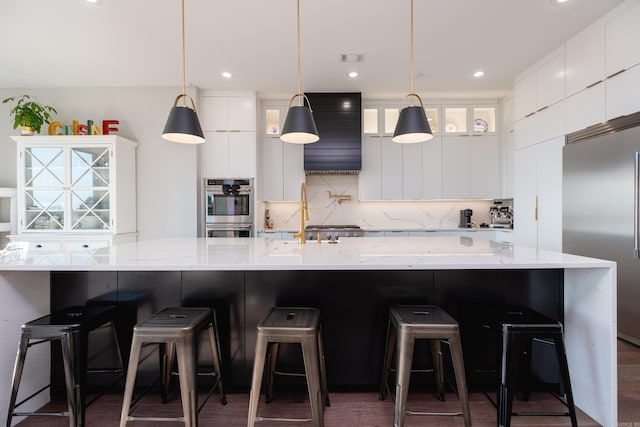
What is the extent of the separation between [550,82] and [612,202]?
1488 mm

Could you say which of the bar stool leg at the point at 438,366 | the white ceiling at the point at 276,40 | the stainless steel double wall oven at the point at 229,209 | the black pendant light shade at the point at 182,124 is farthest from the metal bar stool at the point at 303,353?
the stainless steel double wall oven at the point at 229,209

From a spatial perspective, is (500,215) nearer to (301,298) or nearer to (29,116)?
(301,298)

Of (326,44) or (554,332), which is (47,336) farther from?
(326,44)

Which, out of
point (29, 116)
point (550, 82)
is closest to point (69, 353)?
point (29, 116)

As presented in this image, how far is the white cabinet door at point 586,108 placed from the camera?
8.87 ft

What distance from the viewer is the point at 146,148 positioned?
4137 millimetres

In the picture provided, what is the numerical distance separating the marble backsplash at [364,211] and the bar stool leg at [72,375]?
3.54m

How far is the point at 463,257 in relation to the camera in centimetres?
166

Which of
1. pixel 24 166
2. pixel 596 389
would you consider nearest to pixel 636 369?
pixel 596 389

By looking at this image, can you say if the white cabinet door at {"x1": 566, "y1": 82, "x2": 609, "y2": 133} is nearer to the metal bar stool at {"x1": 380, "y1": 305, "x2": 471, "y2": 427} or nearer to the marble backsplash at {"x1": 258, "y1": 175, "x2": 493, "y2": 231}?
the marble backsplash at {"x1": 258, "y1": 175, "x2": 493, "y2": 231}

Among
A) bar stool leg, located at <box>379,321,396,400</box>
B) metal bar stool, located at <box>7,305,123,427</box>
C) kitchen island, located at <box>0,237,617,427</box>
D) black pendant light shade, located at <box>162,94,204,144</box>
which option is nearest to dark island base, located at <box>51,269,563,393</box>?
kitchen island, located at <box>0,237,617,427</box>

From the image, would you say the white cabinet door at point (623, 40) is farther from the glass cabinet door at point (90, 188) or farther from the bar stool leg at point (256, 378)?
the glass cabinet door at point (90, 188)

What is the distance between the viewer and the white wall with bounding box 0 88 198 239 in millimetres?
4098

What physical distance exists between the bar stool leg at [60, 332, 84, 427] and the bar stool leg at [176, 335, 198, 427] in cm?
51
